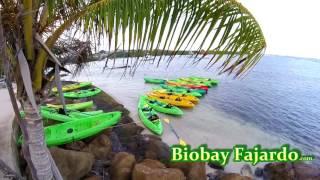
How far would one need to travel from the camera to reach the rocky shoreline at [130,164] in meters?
8.28

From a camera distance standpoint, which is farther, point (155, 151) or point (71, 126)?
point (155, 151)

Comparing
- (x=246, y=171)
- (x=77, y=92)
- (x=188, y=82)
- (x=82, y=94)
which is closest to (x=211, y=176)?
(x=246, y=171)

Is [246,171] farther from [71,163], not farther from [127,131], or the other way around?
[71,163]

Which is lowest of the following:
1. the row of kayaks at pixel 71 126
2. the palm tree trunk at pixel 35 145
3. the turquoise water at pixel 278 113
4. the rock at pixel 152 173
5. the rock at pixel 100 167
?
the turquoise water at pixel 278 113

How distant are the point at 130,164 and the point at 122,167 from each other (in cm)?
31

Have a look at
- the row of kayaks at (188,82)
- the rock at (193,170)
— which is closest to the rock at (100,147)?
the rock at (193,170)

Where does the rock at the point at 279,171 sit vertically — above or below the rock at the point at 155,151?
below

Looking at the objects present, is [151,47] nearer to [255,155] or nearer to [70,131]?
[70,131]

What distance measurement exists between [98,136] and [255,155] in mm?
9072

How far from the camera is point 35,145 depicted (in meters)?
3.35

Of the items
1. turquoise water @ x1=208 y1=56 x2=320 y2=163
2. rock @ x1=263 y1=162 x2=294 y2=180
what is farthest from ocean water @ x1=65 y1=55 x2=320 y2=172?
rock @ x1=263 y1=162 x2=294 y2=180

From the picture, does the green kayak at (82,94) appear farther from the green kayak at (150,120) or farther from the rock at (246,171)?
the rock at (246,171)

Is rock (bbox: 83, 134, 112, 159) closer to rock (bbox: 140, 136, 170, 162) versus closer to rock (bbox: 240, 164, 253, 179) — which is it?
rock (bbox: 140, 136, 170, 162)

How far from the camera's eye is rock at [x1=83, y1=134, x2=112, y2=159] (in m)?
10.6
